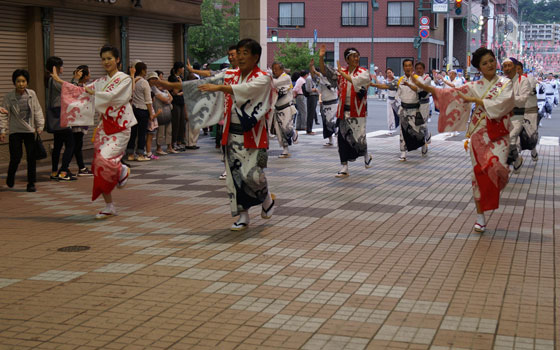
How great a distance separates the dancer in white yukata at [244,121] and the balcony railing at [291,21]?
50.6 meters

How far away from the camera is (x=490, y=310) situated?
5.46 metres

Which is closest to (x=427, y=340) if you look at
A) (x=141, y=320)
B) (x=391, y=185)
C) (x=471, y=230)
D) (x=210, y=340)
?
(x=210, y=340)

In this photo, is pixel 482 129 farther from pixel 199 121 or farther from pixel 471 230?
pixel 199 121

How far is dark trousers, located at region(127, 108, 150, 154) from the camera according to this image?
15336 millimetres

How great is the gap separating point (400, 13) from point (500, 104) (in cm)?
4912

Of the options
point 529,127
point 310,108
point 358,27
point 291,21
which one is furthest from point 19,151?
point 291,21

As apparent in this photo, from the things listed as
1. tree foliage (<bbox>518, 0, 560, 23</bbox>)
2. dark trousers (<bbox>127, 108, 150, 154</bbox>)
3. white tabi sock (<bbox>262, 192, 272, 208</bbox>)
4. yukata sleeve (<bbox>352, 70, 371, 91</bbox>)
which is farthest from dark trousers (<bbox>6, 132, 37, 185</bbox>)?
tree foliage (<bbox>518, 0, 560, 23</bbox>)

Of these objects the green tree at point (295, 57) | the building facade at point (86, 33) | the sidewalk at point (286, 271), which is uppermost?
the green tree at point (295, 57)

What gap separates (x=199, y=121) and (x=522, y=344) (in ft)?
15.6

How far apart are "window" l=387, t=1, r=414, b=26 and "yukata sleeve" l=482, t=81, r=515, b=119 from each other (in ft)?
160

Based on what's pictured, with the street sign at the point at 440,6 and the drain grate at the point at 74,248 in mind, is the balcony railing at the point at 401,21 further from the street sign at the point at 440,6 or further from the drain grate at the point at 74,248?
the drain grate at the point at 74,248

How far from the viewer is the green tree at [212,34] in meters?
46.9

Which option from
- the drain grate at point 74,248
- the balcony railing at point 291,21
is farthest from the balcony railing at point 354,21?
the drain grate at point 74,248

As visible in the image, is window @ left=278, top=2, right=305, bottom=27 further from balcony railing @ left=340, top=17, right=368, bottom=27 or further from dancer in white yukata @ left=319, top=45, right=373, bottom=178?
dancer in white yukata @ left=319, top=45, right=373, bottom=178
